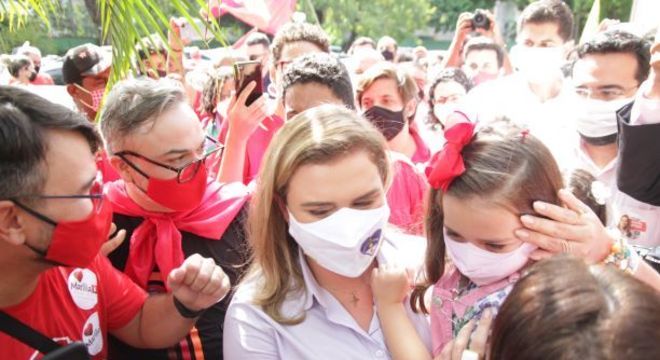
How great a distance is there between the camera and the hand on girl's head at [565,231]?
1.48 metres

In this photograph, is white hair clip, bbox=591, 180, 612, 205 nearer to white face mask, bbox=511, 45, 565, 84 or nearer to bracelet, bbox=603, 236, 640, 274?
bracelet, bbox=603, 236, 640, 274

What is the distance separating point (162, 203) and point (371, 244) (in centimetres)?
80

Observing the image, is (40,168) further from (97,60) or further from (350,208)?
(97,60)

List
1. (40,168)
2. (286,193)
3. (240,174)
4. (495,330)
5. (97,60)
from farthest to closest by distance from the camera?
(97,60), (240,174), (286,193), (40,168), (495,330)

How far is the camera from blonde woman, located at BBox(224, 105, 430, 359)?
1.63 meters

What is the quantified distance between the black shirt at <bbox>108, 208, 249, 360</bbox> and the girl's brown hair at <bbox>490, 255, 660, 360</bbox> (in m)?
1.16

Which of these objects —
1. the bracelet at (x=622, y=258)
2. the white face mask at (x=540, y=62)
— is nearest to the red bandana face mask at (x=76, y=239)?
the bracelet at (x=622, y=258)

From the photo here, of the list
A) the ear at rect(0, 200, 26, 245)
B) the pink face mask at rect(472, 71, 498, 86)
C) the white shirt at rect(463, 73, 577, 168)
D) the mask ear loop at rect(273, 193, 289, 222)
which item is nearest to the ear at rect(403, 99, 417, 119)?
the white shirt at rect(463, 73, 577, 168)

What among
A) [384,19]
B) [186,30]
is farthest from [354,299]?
[384,19]

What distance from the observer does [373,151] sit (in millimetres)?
1796

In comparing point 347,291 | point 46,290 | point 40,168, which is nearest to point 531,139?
point 347,291

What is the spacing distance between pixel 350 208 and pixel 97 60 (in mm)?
2556

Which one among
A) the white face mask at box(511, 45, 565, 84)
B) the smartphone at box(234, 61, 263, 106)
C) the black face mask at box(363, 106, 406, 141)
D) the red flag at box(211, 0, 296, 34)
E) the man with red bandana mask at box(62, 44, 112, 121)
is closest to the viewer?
the smartphone at box(234, 61, 263, 106)

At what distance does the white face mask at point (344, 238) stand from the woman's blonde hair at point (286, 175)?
8 centimetres
